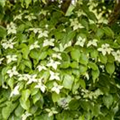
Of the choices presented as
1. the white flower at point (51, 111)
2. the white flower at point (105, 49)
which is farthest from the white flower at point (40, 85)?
the white flower at point (105, 49)

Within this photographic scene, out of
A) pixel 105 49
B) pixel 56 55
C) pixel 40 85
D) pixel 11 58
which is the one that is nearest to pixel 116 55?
pixel 105 49

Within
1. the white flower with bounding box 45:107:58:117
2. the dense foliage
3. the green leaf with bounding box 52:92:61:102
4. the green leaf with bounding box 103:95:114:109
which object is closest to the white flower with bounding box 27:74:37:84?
the dense foliage

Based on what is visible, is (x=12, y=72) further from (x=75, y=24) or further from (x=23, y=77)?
(x=75, y=24)

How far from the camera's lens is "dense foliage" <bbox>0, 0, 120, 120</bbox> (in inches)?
64.1

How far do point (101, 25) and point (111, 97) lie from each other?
38 cm

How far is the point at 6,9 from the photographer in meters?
1.95

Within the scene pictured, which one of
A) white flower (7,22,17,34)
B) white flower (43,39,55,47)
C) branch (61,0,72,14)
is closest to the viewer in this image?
white flower (43,39,55,47)

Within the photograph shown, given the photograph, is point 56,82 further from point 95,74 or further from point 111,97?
point 111,97

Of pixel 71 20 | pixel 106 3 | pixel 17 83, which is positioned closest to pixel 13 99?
pixel 17 83

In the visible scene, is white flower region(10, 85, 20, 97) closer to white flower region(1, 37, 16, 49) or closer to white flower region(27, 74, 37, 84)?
white flower region(27, 74, 37, 84)

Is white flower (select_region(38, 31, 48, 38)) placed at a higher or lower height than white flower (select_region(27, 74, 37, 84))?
higher

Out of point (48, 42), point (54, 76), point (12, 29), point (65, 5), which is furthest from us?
point (65, 5)

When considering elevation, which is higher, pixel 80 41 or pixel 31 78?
pixel 80 41

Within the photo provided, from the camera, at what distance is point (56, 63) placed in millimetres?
1621
